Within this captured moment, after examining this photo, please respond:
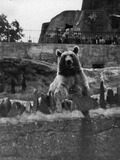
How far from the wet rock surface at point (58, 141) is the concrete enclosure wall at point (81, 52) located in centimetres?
1343

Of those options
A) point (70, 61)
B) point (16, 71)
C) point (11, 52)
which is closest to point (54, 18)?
point (11, 52)

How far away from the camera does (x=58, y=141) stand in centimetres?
547

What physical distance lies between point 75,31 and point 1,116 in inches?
644

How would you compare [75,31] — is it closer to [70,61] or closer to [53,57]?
[53,57]

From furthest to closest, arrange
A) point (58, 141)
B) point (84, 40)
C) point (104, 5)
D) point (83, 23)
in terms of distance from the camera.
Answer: point (104, 5)
point (83, 23)
point (84, 40)
point (58, 141)

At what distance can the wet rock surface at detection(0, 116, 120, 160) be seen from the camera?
17.8ft

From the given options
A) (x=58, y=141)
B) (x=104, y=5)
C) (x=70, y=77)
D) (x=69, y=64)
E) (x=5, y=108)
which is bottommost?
(x=58, y=141)

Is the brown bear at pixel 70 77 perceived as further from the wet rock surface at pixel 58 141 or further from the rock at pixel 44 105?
the wet rock surface at pixel 58 141

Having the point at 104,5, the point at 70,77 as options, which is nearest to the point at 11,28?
the point at 104,5

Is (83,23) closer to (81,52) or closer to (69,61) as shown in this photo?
(81,52)

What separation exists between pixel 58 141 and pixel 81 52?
13677 mm

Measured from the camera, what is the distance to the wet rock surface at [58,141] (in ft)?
17.8

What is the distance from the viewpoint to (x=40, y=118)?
5.56m

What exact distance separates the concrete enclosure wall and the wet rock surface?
13427 millimetres
